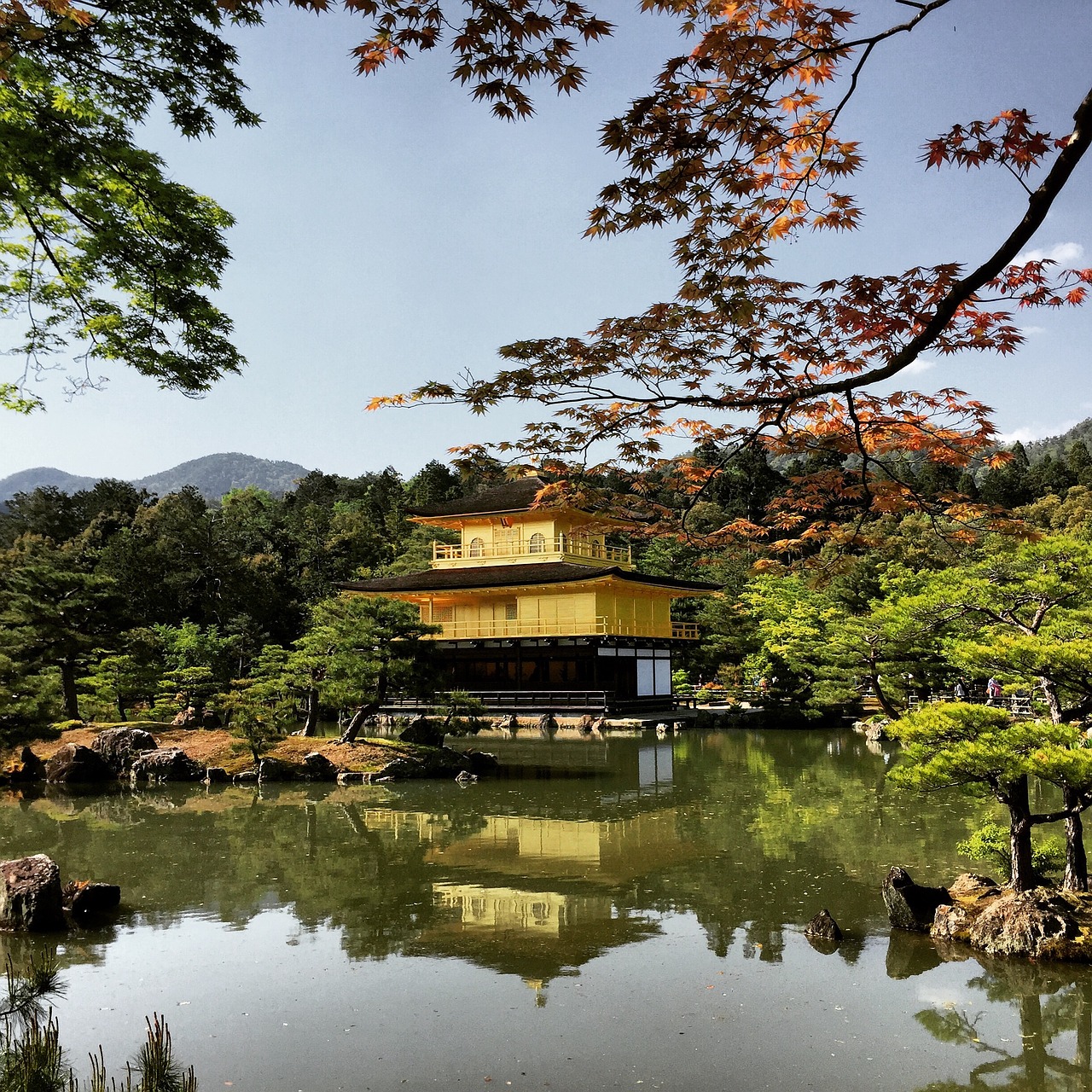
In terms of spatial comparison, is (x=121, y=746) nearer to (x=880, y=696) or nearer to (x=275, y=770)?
(x=275, y=770)

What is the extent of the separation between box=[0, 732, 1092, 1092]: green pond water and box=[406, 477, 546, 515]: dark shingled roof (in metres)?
16.6

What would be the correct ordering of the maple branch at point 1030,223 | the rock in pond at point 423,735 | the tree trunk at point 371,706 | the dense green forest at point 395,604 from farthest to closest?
the rock in pond at point 423,735, the tree trunk at point 371,706, the dense green forest at point 395,604, the maple branch at point 1030,223

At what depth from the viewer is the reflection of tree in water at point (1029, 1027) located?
177 inches

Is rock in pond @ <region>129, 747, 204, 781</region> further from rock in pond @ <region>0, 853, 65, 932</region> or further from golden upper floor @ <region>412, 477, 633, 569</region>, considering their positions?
golden upper floor @ <region>412, 477, 633, 569</region>

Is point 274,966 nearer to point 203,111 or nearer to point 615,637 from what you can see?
point 203,111

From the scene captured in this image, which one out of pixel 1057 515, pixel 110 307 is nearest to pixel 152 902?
pixel 110 307

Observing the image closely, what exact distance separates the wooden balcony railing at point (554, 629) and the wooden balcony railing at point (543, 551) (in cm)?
221

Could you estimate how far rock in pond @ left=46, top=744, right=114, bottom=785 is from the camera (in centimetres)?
1527

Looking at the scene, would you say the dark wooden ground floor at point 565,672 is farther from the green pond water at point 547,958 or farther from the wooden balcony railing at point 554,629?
the green pond water at point 547,958

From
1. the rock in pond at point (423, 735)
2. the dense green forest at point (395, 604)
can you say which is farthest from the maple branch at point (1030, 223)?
the rock in pond at point (423, 735)

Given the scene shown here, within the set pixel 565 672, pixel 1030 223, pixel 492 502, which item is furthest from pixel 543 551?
pixel 1030 223

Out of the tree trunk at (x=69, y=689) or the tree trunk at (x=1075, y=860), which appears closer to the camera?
the tree trunk at (x=1075, y=860)

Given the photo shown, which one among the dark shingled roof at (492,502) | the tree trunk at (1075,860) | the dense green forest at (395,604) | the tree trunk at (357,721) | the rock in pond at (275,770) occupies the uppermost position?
the dark shingled roof at (492,502)

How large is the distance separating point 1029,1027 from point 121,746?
Answer: 49.7ft
